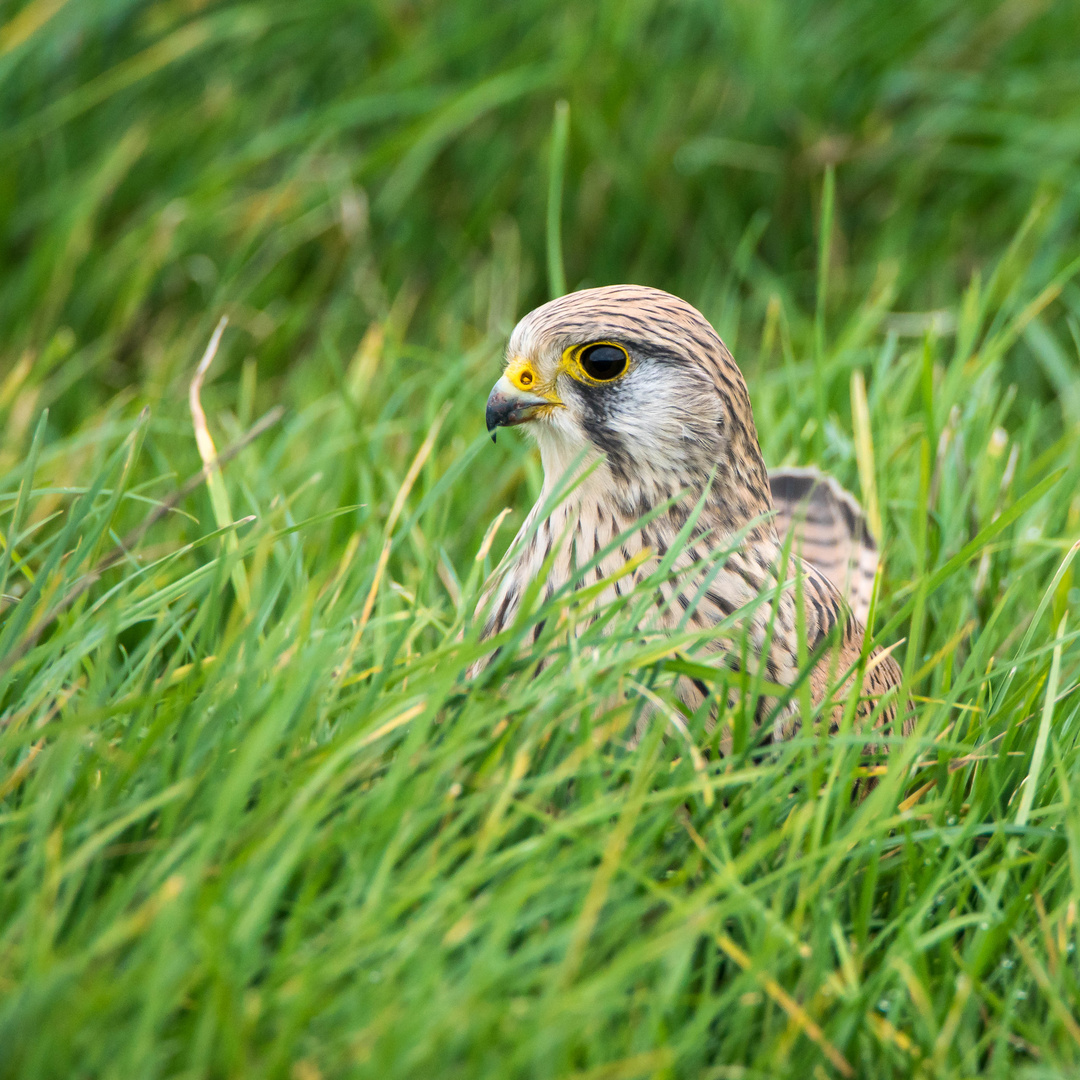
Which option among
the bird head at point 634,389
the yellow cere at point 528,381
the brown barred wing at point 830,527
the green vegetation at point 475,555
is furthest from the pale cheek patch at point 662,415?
the brown barred wing at point 830,527

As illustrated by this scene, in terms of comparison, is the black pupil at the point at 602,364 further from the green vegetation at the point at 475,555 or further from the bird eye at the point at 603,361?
the green vegetation at the point at 475,555

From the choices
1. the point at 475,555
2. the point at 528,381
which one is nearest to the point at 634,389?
the point at 528,381

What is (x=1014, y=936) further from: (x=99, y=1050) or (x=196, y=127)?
(x=196, y=127)

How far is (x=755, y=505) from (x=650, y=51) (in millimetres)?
3156

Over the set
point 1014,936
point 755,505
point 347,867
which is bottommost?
point 1014,936

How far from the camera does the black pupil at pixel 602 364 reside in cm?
304

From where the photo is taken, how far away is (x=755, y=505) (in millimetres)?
3109

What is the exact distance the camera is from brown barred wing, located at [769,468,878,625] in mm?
3590

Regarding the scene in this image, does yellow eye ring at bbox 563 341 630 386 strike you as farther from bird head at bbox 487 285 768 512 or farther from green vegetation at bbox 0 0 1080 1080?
green vegetation at bbox 0 0 1080 1080

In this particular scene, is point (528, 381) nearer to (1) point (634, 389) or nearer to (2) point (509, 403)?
(2) point (509, 403)

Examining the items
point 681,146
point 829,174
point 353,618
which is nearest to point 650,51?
point 681,146

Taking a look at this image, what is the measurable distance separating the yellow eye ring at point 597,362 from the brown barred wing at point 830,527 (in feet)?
2.46

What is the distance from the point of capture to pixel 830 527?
3.66 metres

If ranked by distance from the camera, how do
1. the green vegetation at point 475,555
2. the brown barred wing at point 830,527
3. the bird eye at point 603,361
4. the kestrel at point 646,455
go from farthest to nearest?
the brown barred wing at point 830,527
the bird eye at point 603,361
the kestrel at point 646,455
the green vegetation at point 475,555
